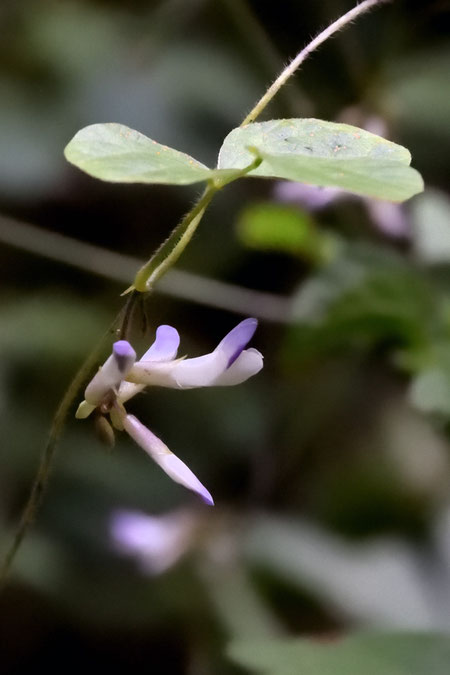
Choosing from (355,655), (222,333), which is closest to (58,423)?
(355,655)

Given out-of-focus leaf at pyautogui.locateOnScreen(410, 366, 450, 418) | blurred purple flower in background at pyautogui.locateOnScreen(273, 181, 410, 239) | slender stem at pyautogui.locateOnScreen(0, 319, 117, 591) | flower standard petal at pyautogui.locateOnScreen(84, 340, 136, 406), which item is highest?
blurred purple flower in background at pyautogui.locateOnScreen(273, 181, 410, 239)

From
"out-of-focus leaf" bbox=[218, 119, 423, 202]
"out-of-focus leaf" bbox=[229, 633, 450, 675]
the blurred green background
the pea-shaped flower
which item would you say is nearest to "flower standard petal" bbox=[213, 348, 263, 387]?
the pea-shaped flower

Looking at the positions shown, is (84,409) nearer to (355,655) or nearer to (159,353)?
(159,353)

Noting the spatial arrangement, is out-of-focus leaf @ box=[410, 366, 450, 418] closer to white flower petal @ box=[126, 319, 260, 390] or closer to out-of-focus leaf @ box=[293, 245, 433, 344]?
out-of-focus leaf @ box=[293, 245, 433, 344]

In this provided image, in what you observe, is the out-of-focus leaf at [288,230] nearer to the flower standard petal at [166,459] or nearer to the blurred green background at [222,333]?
the blurred green background at [222,333]

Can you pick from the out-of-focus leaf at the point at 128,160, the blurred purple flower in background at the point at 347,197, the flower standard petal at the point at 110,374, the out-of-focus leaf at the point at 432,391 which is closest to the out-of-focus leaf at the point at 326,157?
the out-of-focus leaf at the point at 128,160

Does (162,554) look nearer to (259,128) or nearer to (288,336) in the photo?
(288,336)

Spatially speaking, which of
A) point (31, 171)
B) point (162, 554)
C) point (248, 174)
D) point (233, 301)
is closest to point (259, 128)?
point (248, 174)
